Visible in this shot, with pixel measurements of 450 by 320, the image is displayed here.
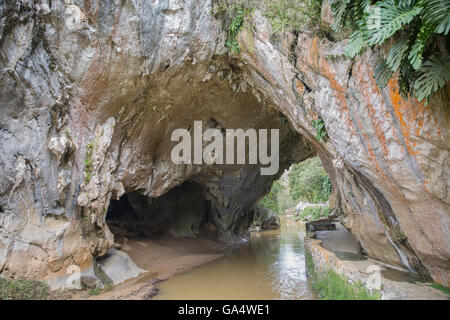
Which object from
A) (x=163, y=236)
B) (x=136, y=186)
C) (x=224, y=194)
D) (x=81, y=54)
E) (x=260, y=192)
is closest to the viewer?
(x=81, y=54)

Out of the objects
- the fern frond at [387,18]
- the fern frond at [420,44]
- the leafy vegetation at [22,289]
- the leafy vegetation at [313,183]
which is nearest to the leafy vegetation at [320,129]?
the fern frond at [387,18]

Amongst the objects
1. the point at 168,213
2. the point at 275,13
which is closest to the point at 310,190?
the point at 168,213

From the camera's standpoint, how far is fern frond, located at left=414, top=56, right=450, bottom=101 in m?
3.65

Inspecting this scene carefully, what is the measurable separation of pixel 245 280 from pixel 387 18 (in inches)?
267

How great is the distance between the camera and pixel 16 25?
6051mm

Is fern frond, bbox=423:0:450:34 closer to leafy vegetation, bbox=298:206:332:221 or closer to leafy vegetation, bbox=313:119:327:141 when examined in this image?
leafy vegetation, bbox=313:119:327:141

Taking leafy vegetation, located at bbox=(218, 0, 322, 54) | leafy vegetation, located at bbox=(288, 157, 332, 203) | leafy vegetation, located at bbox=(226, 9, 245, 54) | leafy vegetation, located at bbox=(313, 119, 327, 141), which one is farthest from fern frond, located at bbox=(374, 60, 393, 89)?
leafy vegetation, located at bbox=(288, 157, 332, 203)

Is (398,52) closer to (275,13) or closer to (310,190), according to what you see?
(275,13)

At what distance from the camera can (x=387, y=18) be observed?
12.7 feet

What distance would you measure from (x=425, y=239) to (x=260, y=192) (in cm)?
1102

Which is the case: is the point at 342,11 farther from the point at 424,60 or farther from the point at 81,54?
the point at 81,54

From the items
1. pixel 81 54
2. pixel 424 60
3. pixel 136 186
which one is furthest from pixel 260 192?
pixel 424 60

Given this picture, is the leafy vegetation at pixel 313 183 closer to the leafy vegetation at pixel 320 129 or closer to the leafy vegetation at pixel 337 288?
the leafy vegetation at pixel 337 288

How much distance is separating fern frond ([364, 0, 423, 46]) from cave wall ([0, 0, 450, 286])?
85 centimetres
